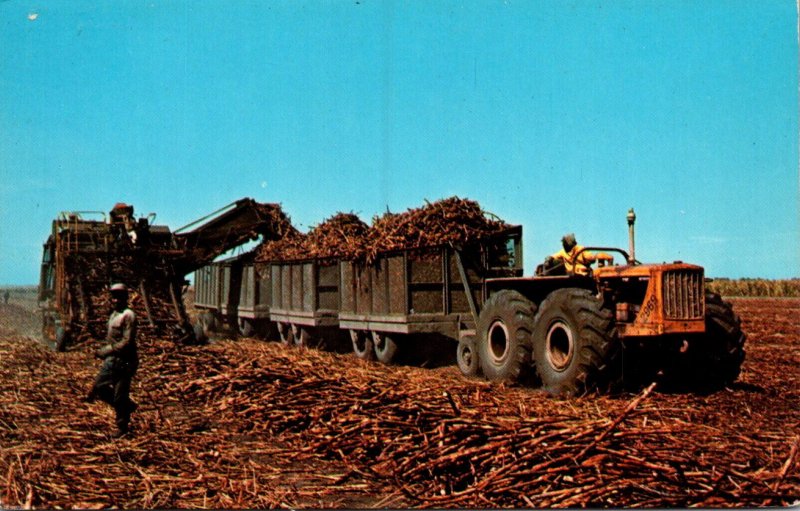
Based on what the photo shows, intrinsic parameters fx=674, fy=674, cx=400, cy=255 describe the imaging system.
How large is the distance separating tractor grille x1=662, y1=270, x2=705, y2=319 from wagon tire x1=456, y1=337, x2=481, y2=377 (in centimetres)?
358

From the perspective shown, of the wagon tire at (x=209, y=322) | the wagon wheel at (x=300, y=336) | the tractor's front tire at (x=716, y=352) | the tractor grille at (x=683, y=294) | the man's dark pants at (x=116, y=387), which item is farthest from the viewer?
the wagon tire at (x=209, y=322)

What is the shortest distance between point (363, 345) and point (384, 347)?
118cm

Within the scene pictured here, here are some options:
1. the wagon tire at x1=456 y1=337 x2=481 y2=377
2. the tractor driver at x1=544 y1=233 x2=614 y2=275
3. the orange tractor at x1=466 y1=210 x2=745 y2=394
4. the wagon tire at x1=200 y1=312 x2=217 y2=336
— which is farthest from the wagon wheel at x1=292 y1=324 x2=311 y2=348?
the tractor driver at x1=544 y1=233 x2=614 y2=275

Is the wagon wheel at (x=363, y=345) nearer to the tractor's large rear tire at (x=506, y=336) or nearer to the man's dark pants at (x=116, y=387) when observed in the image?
the tractor's large rear tire at (x=506, y=336)

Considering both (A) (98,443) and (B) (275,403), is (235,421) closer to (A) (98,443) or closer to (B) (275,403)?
(B) (275,403)

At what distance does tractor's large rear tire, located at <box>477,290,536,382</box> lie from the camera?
9414 mm

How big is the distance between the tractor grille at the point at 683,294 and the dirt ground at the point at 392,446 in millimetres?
1065

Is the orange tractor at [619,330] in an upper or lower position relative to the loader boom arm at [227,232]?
lower

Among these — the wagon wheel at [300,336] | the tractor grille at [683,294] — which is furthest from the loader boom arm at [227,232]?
the tractor grille at [683,294]

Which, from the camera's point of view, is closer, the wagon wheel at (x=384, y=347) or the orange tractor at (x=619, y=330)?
the orange tractor at (x=619, y=330)

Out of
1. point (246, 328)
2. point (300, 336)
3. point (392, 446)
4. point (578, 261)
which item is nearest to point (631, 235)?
point (578, 261)

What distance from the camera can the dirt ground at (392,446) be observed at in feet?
15.9

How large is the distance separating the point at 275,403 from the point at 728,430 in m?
4.96

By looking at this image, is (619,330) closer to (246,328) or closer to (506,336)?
(506,336)
